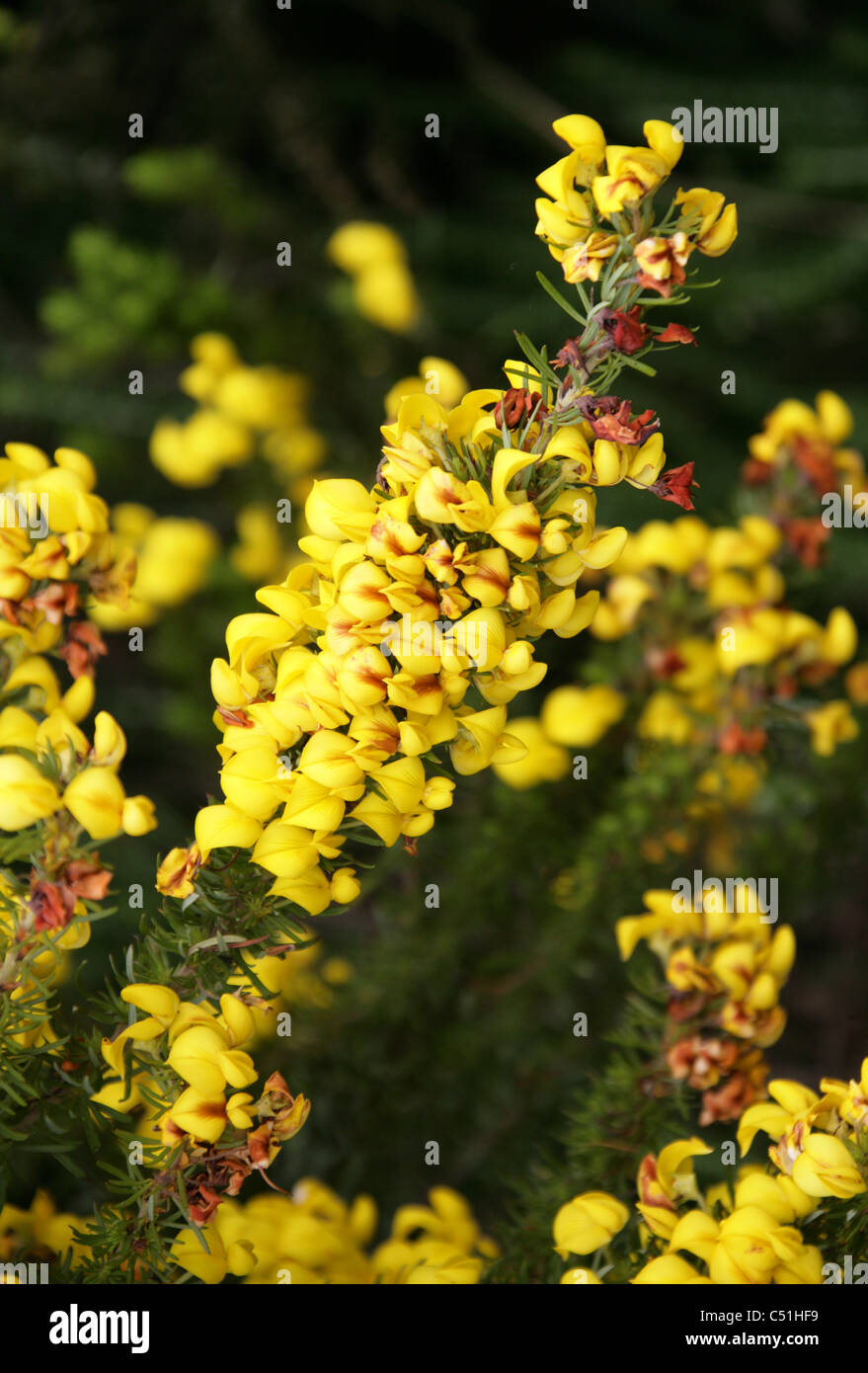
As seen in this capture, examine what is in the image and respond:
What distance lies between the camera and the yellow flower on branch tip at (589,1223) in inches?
18.7

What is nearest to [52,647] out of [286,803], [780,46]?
[286,803]

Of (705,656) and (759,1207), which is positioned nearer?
(759,1207)

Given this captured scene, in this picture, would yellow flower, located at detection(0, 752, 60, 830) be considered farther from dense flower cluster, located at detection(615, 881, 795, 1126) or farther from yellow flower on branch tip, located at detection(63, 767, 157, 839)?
dense flower cluster, located at detection(615, 881, 795, 1126)

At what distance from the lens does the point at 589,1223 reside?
0.48m

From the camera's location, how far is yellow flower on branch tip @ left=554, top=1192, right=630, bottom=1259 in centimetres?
47

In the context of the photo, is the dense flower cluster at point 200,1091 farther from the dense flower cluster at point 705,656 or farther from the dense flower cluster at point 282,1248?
the dense flower cluster at point 705,656

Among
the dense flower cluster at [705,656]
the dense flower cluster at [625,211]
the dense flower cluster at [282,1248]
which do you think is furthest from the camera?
the dense flower cluster at [705,656]

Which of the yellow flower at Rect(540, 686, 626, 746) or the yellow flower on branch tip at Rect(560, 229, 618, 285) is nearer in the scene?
the yellow flower on branch tip at Rect(560, 229, 618, 285)

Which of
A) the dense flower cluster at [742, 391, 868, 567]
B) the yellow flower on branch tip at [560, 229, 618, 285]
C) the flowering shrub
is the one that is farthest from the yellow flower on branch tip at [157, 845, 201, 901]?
the dense flower cluster at [742, 391, 868, 567]

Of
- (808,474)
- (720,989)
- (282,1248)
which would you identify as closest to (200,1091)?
(282,1248)

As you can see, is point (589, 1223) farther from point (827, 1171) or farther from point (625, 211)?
point (625, 211)

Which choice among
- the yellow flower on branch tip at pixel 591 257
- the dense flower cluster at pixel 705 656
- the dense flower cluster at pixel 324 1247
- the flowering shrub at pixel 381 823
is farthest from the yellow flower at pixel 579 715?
the yellow flower on branch tip at pixel 591 257
